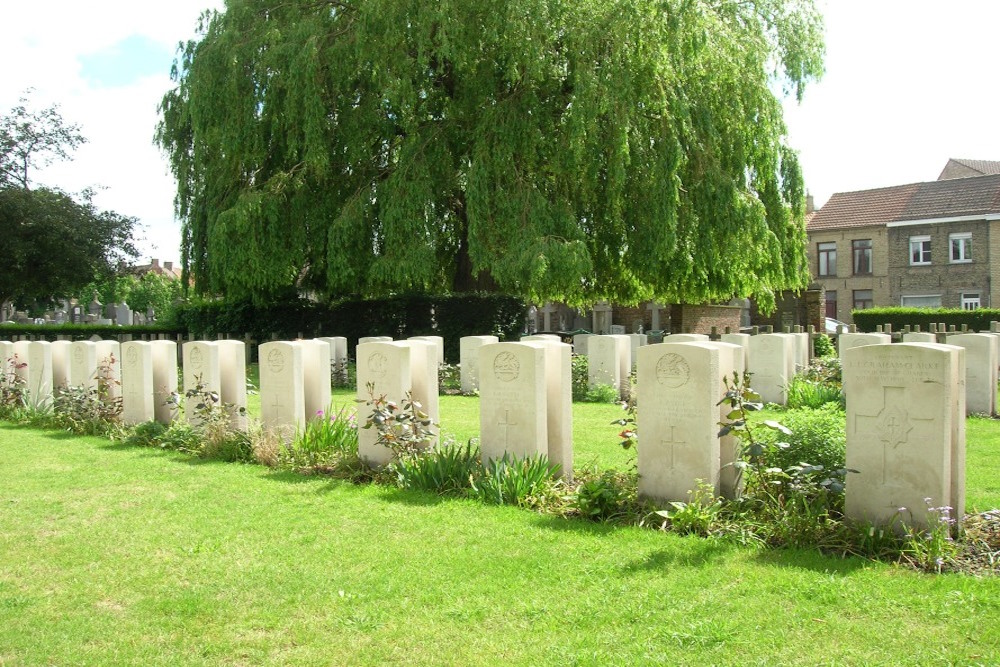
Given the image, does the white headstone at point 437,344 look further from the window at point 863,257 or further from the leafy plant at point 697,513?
the window at point 863,257

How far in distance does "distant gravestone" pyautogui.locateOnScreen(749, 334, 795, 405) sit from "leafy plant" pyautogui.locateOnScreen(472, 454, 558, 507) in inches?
280

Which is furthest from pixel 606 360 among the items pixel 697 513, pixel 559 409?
pixel 697 513

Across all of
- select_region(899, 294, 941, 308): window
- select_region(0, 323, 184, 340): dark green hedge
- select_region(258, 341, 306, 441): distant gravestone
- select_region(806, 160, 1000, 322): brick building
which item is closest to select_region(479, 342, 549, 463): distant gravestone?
select_region(258, 341, 306, 441): distant gravestone

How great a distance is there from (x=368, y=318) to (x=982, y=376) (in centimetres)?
1429

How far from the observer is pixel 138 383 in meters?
10.3

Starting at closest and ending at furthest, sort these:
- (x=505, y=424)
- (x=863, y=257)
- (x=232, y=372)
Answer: (x=505, y=424) < (x=232, y=372) < (x=863, y=257)

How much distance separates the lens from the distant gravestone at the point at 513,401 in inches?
265

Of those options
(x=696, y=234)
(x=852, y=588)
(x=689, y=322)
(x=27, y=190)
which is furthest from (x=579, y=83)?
(x=27, y=190)

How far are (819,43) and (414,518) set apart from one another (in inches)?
743

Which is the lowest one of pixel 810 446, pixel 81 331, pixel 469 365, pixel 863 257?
pixel 810 446

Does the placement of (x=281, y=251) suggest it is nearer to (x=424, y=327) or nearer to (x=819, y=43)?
(x=424, y=327)

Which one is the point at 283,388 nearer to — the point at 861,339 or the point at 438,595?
the point at 438,595

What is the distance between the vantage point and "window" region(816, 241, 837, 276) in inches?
1623

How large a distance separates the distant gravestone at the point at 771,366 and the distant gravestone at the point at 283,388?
7.22m
